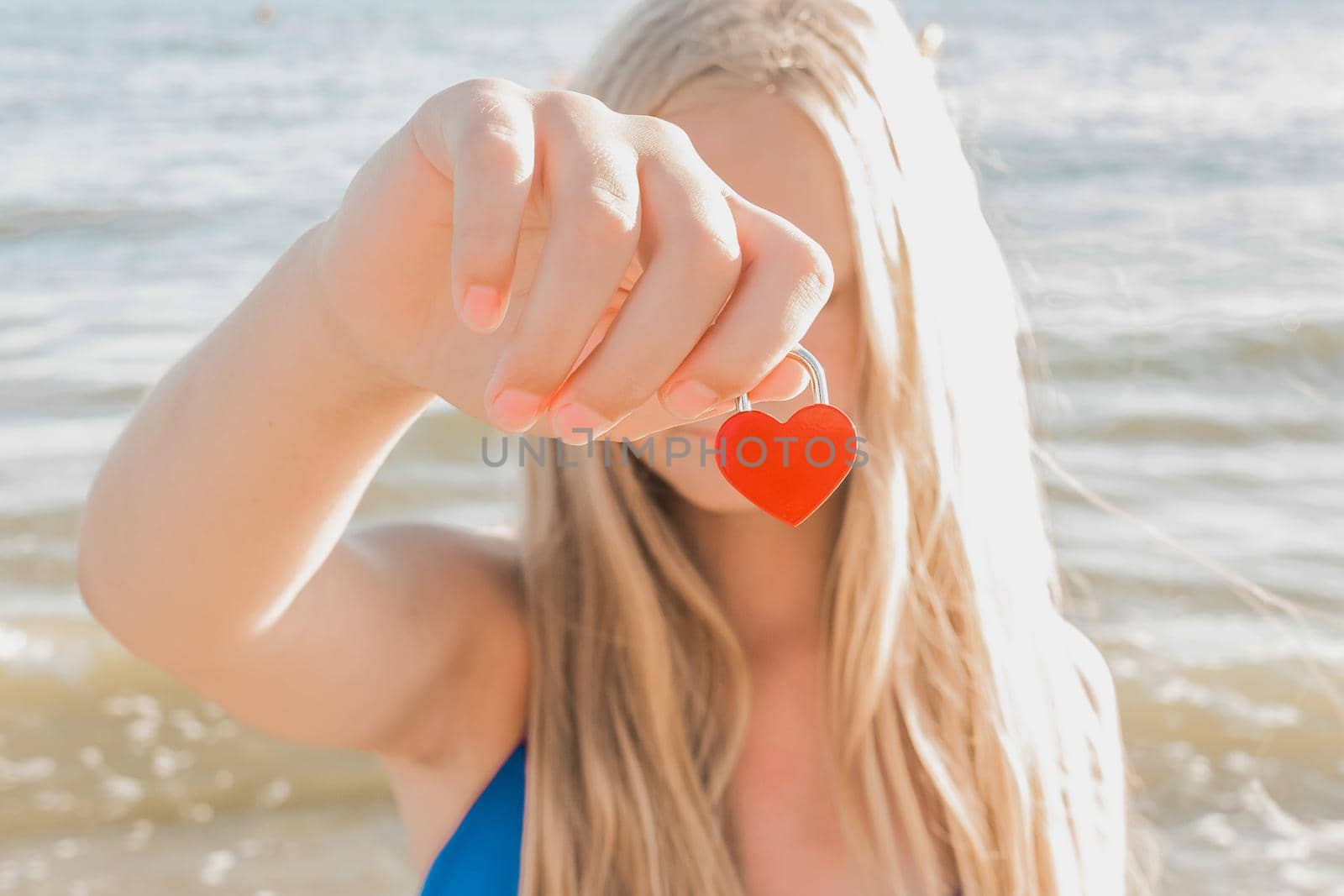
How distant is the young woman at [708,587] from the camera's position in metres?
1.37

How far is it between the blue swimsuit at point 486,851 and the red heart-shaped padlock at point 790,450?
110cm

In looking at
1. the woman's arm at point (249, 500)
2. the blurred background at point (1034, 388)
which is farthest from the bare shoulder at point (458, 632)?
the blurred background at point (1034, 388)

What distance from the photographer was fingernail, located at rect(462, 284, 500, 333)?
0.81m

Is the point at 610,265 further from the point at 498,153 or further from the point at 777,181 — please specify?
the point at 777,181

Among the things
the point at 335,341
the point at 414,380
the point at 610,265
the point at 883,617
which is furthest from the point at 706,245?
the point at 883,617

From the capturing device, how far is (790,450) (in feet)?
3.25

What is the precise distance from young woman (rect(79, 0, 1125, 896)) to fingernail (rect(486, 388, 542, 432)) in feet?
1.01

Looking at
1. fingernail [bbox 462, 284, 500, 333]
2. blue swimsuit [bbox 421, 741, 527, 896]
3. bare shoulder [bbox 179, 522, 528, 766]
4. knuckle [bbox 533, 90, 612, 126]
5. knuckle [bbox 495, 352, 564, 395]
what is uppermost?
knuckle [bbox 533, 90, 612, 126]

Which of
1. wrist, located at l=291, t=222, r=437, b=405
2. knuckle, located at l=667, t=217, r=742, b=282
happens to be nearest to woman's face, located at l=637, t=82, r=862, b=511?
wrist, located at l=291, t=222, r=437, b=405

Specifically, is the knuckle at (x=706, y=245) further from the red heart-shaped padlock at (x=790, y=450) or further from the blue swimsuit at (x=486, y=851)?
the blue swimsuit at (x=486, y=851)

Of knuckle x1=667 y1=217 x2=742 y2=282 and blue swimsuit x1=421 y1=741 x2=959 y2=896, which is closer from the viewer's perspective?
knuckle x1=667 y1=217 x2=742 y2=282

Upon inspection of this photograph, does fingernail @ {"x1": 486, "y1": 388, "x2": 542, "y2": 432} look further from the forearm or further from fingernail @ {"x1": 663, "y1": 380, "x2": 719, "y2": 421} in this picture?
the forearm

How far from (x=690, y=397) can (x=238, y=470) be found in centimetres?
67

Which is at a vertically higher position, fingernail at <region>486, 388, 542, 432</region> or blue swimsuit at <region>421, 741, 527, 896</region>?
fingernail at <region>486, 388, 542, 432</region>
